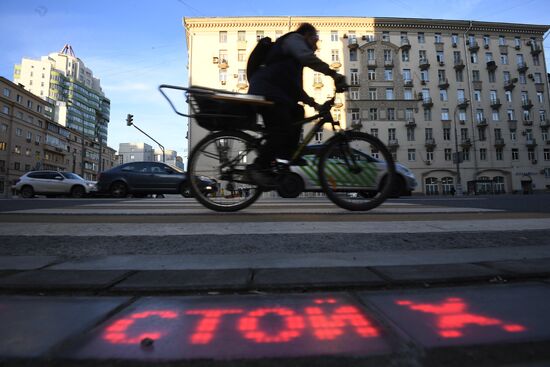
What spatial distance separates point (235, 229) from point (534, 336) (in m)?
1.65

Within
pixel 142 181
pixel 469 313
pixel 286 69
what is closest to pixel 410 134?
pixel 142 181

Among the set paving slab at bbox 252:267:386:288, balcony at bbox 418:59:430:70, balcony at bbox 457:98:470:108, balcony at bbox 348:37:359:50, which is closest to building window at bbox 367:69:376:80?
balcony at bbox 348:37:359:50

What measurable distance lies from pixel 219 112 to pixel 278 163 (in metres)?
0.73

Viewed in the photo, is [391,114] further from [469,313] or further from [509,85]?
[469,313]

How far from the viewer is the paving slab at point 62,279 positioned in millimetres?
1133

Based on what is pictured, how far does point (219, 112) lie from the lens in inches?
120

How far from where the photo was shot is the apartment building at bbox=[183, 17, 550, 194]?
42.2 m

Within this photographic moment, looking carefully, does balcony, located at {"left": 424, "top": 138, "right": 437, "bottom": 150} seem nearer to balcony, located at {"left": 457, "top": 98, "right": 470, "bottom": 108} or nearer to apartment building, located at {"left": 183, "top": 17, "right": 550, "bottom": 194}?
apartment building, located at {"left": 183, "top": 17, "right": 550, "bottom": 194}

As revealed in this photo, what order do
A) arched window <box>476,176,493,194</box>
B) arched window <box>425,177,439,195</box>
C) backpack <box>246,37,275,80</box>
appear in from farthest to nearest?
1. arched window <box>425,177,439,195</box>
2. arched window <box>476,176,493,194</box>
3. backpack <box>246,37,275,80</box>

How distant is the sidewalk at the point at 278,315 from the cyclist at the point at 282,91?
6.02 feet

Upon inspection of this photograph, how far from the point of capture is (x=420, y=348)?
0.71 meters

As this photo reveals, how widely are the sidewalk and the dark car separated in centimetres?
1013

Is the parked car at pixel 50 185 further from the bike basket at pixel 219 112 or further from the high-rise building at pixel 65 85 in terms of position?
the high-rise building at pixel 65 85

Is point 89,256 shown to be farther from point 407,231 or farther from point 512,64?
point 512,64
